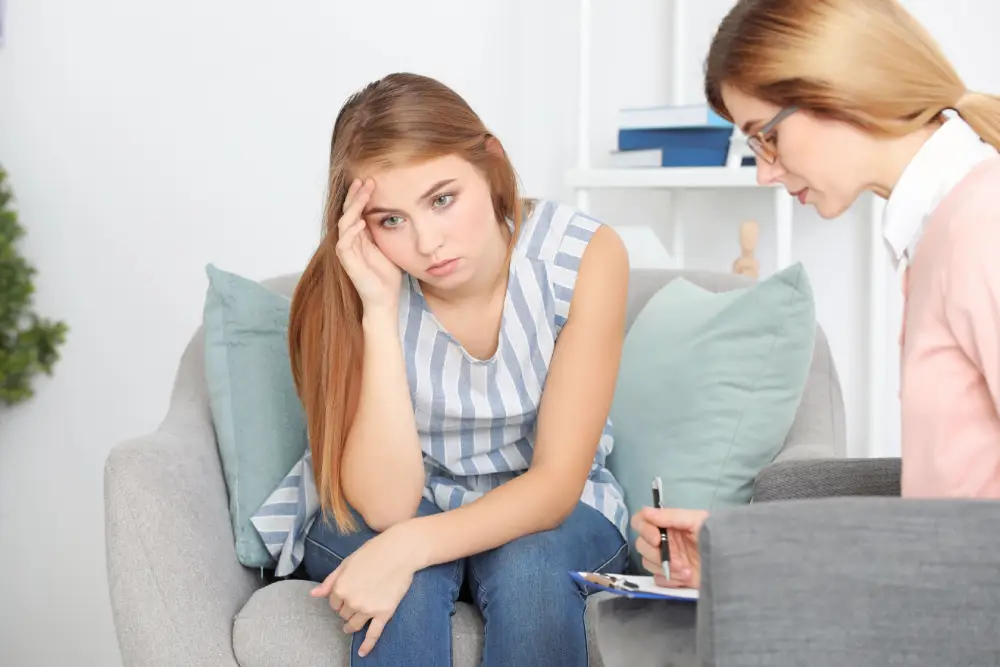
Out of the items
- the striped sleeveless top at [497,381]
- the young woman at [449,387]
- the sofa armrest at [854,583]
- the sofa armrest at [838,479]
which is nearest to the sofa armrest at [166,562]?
the young woman at [449,387]

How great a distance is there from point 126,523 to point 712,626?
0.84 meters

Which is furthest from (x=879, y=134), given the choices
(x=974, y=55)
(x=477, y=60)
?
(x=477, y=60)

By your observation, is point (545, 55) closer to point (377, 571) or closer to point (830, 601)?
point (377, 571)

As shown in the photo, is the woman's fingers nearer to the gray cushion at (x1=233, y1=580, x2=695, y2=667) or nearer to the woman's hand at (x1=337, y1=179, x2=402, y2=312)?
the gray cushion at (x1=233, y1=580, x2=695, y2=667)

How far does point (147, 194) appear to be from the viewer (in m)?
2.54

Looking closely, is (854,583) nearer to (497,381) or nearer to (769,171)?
(769,171)

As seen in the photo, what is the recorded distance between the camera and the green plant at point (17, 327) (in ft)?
7.77

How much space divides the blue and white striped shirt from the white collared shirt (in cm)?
59

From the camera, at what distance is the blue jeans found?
1313mm

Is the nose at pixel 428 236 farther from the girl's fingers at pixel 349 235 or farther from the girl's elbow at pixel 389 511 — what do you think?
the girl's elbow at pixel 389 511

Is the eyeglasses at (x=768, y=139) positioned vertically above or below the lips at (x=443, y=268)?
above

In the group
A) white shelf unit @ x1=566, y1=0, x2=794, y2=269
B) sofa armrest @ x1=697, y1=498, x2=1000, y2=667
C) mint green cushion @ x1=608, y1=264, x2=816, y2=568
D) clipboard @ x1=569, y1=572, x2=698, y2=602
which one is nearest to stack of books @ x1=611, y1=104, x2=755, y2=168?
white shelf unit @ x1=566, y1=0, x2=794, y2=269

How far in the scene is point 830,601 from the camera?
2.59 feet

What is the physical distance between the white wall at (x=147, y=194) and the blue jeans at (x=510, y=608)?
135 cm
